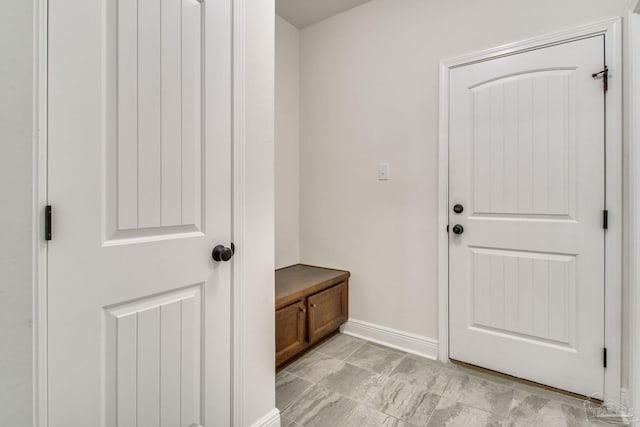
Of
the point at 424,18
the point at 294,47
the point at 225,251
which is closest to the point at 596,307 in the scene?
the point at 225,251

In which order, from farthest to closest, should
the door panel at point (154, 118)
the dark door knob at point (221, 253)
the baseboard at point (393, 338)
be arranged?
the baseboard at point (393, 338) < the dark door knob at point (221, 253) < the door panel at point (154, 118)

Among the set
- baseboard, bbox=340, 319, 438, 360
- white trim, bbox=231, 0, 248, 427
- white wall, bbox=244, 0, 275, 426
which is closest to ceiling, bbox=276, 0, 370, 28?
white wall, bbox=244, 0, 275, 426

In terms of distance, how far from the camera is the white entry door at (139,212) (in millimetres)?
842

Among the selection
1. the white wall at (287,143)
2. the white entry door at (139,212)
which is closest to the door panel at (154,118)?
the white entry door at (139,212)

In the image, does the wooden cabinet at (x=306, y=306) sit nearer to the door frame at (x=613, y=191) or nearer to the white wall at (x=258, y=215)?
the white wall at (x=258, y=215)

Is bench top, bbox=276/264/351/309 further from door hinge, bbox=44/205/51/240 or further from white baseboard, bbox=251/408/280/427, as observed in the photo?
door hinge, bbox=44/205/51/240

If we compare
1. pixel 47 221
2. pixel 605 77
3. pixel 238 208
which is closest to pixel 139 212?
pixel 47 221

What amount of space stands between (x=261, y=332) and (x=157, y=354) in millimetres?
459

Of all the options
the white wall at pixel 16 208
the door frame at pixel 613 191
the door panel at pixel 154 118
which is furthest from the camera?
the door frame at pixel 613 191

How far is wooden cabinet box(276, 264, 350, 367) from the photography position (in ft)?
6.51

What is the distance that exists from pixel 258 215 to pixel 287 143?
4.90ft

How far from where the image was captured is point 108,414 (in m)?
0.94

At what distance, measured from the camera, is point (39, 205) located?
31.2 inches

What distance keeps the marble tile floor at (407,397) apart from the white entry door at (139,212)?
0.64 m
